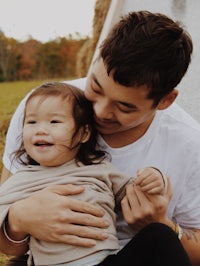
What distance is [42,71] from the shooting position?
16984 mm

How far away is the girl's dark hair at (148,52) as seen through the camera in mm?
1586

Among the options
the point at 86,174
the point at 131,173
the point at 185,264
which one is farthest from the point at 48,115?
the point at 185,264

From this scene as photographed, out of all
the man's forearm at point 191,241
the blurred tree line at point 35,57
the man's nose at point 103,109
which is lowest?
the blurred tree line at point 35,57

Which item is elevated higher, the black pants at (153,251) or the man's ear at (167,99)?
the man's ear at (167,99)

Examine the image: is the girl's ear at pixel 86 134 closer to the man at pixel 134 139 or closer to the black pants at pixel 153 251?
the man at pixel 134 139

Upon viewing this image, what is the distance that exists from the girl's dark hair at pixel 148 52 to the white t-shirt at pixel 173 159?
19 centimetres

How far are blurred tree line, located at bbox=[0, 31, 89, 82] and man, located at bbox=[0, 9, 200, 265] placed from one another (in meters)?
14.7

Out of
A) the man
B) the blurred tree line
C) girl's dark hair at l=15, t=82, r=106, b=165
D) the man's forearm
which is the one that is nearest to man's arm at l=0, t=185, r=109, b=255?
the man

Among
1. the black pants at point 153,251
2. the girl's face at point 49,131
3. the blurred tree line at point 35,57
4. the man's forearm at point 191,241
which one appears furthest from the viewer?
the blurred tree line at point 35,57

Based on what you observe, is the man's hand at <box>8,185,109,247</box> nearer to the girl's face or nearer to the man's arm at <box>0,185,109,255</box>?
the man's arm at <box>0,185,109,255</box>

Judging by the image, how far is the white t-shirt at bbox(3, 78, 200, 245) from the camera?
71.7 inches

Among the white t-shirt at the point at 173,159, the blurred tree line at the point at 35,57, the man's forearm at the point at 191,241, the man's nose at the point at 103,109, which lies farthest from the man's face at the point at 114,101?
the blurred tree line at the point at 35,57

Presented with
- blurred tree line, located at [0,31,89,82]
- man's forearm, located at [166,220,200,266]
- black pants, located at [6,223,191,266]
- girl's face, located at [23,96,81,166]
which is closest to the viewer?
black pants, located at [6,223,191,266]

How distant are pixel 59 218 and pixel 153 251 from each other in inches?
10.6
